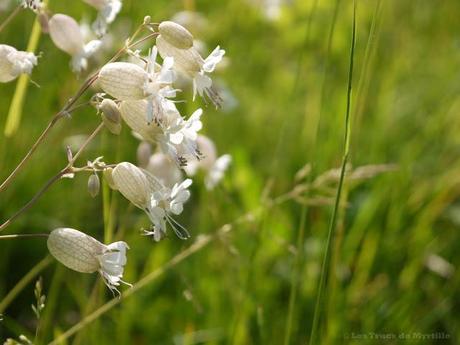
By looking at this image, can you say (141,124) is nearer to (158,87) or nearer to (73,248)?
(158,87)

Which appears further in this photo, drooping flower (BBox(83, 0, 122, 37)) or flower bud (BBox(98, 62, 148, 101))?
drooping flower (BBox(83, 0, 122, 37))

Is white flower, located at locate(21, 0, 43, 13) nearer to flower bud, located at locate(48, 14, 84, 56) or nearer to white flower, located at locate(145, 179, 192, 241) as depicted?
flower bud, located at locate(48, 14, 84, 56)

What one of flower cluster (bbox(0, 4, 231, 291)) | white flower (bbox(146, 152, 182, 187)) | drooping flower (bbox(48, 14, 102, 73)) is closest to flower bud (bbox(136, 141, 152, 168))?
white flower (bbox(146, 152, 182, 187))

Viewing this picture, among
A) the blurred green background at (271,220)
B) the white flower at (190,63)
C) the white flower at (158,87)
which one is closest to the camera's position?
the white flower at (158,87)

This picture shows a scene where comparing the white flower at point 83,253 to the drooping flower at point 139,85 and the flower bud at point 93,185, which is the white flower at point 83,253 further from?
Result: the drooping flower at point 139,85

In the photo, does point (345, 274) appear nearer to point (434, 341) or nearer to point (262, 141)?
point (434, 341)

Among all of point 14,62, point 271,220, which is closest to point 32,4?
point 14,62

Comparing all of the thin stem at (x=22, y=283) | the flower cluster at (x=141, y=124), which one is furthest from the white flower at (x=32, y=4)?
the thin stem at (x=22, y=283)
